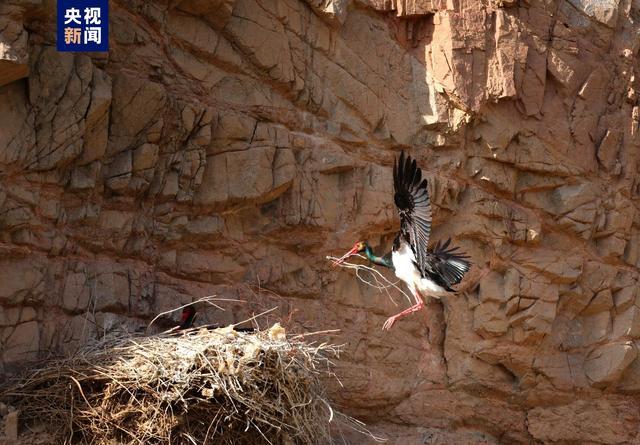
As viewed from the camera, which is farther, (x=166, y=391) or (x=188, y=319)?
(x=188, y=319)

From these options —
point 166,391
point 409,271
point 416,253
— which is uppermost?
point 416,253

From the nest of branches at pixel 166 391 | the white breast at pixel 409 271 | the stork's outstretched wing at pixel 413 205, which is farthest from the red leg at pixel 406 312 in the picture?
the nest of branches at pixel 166 391

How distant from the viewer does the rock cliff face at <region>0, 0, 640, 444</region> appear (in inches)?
344

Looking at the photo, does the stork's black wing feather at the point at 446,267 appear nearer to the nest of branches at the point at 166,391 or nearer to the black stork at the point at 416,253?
the black stork at the point at 416,253

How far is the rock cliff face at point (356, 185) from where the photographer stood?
875 cm

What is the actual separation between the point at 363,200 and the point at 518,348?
1913 mm

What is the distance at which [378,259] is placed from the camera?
988 centimetres

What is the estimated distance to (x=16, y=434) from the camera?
789cm

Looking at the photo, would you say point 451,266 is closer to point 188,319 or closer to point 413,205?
point 413,205

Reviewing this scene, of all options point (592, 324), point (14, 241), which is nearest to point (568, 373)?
A: point (592, 324)

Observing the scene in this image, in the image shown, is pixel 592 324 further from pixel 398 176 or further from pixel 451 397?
pixel 398 176

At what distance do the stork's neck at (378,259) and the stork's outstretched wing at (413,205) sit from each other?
457 mm

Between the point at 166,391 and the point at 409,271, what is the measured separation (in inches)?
94.0

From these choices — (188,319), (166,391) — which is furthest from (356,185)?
(166,391)
